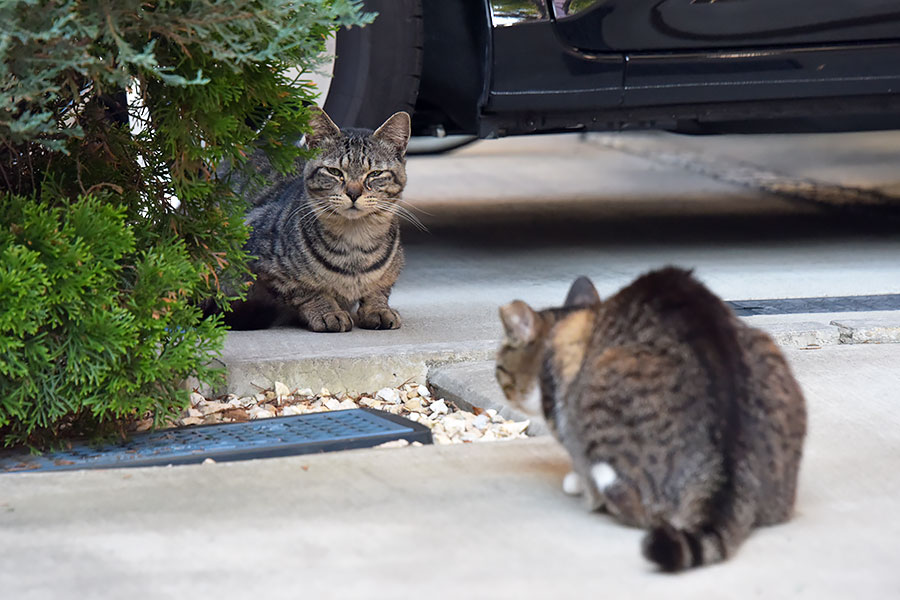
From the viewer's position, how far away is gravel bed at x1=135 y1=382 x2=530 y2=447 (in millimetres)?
3342

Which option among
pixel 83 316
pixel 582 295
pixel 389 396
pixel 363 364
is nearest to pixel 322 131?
pixel 363 364

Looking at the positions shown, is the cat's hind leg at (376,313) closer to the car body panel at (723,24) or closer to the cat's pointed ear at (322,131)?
the cat's pointed ear at (322,131)

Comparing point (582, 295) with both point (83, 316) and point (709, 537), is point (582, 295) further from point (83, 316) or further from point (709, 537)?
point (83, 316)

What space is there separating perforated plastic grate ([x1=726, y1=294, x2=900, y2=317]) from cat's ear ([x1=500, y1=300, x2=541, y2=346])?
1785 mm

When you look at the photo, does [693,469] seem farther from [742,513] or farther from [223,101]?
[223,101]

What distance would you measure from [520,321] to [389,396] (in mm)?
1110

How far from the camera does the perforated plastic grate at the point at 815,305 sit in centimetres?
429

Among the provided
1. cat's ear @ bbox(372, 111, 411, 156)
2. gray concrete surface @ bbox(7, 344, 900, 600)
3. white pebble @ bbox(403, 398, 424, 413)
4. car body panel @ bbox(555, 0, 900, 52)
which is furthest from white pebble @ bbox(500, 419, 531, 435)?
car body panel @ bbox(555, 0, 900, 52)

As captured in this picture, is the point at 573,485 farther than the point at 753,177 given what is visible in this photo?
No

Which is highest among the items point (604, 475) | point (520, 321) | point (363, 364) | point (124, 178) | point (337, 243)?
point (124, 178)

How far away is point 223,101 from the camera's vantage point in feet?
10.1

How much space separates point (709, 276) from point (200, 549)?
3.30m

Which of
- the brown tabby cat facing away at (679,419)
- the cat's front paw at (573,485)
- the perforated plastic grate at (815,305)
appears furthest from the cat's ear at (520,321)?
the perforated plastic grate at (815,305)

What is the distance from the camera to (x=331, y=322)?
4191mm
